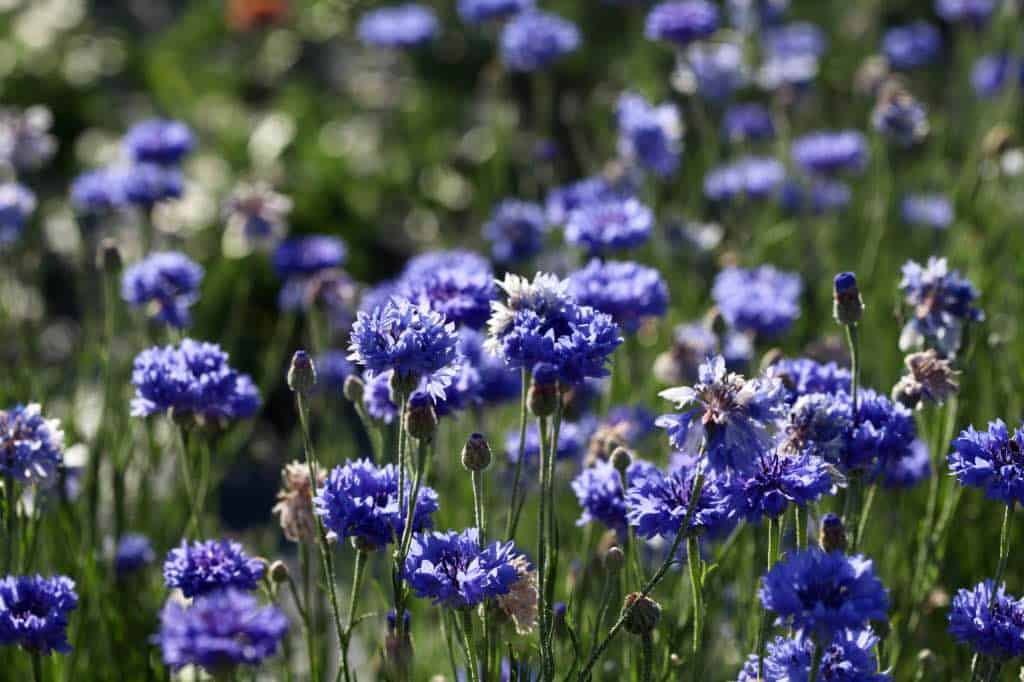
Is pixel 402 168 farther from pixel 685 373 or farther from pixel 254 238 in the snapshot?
pixel 685 373

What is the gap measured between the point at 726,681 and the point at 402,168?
3177 millimetres

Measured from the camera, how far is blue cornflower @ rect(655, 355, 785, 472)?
1.71 metres

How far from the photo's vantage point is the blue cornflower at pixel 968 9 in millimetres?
4523

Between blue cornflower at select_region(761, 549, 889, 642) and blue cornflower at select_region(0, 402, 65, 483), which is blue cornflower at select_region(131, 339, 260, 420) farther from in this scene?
blue cornflower at select_region(761, 549, 889, 642)

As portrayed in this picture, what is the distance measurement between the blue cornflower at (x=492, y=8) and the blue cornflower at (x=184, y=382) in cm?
211

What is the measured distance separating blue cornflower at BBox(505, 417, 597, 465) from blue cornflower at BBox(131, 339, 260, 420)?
2.12 feet

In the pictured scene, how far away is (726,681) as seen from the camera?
8.32ft

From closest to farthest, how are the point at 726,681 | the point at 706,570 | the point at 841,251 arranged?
the point at 706,570, the point at 726,681, the point at 841,251

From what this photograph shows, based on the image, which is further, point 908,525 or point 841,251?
point 841,251

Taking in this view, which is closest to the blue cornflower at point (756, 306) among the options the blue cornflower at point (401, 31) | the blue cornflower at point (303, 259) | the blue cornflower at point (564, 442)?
the blue cornflower at point (564, 442)

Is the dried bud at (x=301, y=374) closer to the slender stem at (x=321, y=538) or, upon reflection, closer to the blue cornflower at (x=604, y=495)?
the slender stem at (x=321, y=538)

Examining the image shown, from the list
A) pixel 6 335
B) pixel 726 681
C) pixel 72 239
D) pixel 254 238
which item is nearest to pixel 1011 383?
pixel 726 681

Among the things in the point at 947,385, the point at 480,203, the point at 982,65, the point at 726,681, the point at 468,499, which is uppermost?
the point at 982,65

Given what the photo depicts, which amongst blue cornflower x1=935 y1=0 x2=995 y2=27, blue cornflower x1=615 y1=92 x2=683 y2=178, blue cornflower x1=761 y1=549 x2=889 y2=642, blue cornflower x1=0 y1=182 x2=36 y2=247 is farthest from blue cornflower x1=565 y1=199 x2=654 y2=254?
blue cornflower x1=935 y1=0 x2=995 y2=27
